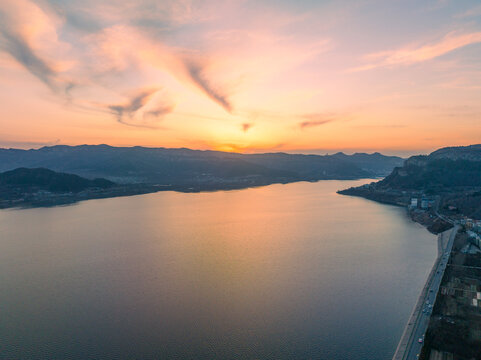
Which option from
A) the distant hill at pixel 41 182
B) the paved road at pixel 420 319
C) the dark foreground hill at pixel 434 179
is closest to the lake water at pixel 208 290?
the paved road at pixel 420 319

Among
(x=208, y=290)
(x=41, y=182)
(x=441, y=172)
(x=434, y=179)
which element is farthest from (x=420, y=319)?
(x=41, y=182)

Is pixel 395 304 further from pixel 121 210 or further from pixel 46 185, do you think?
pixel 46 185

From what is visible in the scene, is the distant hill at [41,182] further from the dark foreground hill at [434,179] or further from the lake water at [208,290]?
the dark foreground hill at [434,179]

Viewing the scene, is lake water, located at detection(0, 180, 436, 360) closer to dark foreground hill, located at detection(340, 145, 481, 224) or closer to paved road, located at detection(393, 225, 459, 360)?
paved road, located at detection(393, 225, 459, 360)

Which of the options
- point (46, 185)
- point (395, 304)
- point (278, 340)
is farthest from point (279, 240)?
point (46, 185)

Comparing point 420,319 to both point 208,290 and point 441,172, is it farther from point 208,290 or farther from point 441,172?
point 441,172

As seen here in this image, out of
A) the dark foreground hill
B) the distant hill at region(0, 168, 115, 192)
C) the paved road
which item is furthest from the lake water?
the distant hill at region(0, 168, 115, 192)
